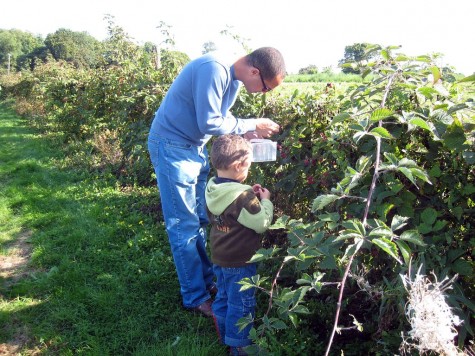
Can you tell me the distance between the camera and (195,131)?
9.30 feet

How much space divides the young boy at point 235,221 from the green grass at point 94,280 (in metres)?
0.36

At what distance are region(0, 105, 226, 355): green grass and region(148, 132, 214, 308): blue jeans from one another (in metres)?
0.25

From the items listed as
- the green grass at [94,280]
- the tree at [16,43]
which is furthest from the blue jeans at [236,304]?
the tree at [16,43]

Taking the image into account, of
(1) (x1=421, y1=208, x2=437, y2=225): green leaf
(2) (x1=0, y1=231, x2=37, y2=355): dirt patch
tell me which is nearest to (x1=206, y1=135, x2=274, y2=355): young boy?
(1) (x1=421, y1=208, x2=437, y2=225): green leaf

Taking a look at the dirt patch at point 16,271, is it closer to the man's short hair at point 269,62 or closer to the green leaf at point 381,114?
the man's short hair at point 269,62

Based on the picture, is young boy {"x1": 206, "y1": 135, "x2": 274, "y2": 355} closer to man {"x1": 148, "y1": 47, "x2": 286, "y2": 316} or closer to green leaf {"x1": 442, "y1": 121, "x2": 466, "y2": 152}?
man {"x1": 148, "y1": 47, "x2": 286, "y2": 316}

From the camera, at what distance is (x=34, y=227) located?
482cm

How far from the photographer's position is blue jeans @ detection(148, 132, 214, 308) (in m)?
2.84

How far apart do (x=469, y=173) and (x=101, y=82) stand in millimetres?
6773

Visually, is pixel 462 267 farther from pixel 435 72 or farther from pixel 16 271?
pixel 16 271

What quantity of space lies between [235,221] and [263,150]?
0.56 metres

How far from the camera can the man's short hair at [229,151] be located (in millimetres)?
2410

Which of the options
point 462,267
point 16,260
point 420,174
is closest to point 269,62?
point 420,174

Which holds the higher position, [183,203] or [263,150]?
[263,150]
